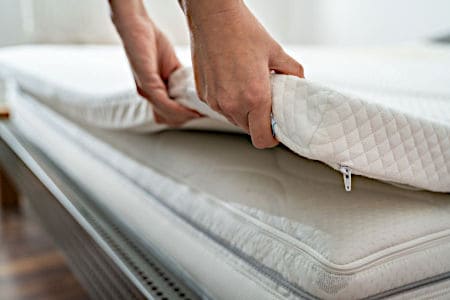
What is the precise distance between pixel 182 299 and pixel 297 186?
0.61 ft

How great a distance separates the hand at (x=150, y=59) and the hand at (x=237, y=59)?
0.17 metres

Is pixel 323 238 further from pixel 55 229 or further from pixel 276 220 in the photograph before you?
pixel 55 229

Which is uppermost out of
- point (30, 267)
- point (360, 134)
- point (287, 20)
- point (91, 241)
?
point (360, 134)

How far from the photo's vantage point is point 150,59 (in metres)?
0.73

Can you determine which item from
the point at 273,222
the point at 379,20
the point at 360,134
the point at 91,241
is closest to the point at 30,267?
the point at 91,241

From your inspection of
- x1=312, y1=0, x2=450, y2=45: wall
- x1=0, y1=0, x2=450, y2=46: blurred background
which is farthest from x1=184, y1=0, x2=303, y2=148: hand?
x1=312, y1=0, x2=450, y2=45: wall

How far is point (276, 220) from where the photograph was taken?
1.82 feet

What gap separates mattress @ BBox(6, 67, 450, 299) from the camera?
0.48 metres

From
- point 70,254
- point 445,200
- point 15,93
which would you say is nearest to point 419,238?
point 445,200

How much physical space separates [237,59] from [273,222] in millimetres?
162

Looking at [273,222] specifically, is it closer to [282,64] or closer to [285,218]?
[285,218]

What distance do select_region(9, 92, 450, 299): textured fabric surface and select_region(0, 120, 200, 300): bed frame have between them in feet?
0.11

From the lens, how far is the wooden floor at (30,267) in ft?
4.59

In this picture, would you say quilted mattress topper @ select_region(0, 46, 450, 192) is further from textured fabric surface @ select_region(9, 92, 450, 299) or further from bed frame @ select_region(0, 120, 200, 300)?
bed frame @ select_region(0, 120, 200, 300)
